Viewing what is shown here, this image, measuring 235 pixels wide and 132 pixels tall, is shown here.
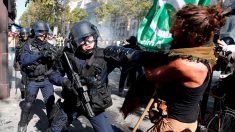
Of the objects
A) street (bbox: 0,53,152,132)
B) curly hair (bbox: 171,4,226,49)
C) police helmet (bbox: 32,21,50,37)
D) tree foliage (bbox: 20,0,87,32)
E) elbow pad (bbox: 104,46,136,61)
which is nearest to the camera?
curly hair (bbox: 171,4,226,49)

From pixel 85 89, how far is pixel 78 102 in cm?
21

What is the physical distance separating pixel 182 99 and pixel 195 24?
519mm

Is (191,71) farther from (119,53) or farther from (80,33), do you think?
(80,33)

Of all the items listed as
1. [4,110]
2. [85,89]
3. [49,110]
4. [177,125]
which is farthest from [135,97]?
[4,110]

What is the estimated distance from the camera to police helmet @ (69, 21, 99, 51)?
3.48 metres

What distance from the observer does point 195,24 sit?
2025mm

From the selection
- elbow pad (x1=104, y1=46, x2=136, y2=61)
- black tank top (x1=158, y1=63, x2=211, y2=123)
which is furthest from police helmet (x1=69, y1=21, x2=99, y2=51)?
black tank top (x1=158, y1=63, x2=211, y2=123)

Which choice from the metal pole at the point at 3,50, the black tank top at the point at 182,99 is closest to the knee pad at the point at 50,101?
the metal pole at the point at 3,50

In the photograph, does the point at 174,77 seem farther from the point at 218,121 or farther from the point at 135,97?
the point at 218,121

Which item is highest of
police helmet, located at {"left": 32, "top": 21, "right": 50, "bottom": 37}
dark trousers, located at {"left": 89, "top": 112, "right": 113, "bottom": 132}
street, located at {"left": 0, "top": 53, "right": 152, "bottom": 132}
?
police helmet, located at {"left": 32, "top": 21, "right": 50, "bottom": 37}

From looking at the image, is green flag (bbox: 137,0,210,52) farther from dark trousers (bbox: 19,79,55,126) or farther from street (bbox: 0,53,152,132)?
street (bbox: 0,53,152,132)

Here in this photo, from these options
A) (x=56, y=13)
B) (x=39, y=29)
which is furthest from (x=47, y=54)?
(x=56, y=13)

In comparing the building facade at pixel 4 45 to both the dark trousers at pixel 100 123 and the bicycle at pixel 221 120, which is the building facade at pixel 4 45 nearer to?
the dark trousers at pixel 100 123

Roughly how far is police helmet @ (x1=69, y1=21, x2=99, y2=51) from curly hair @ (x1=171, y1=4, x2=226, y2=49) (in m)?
1.48
